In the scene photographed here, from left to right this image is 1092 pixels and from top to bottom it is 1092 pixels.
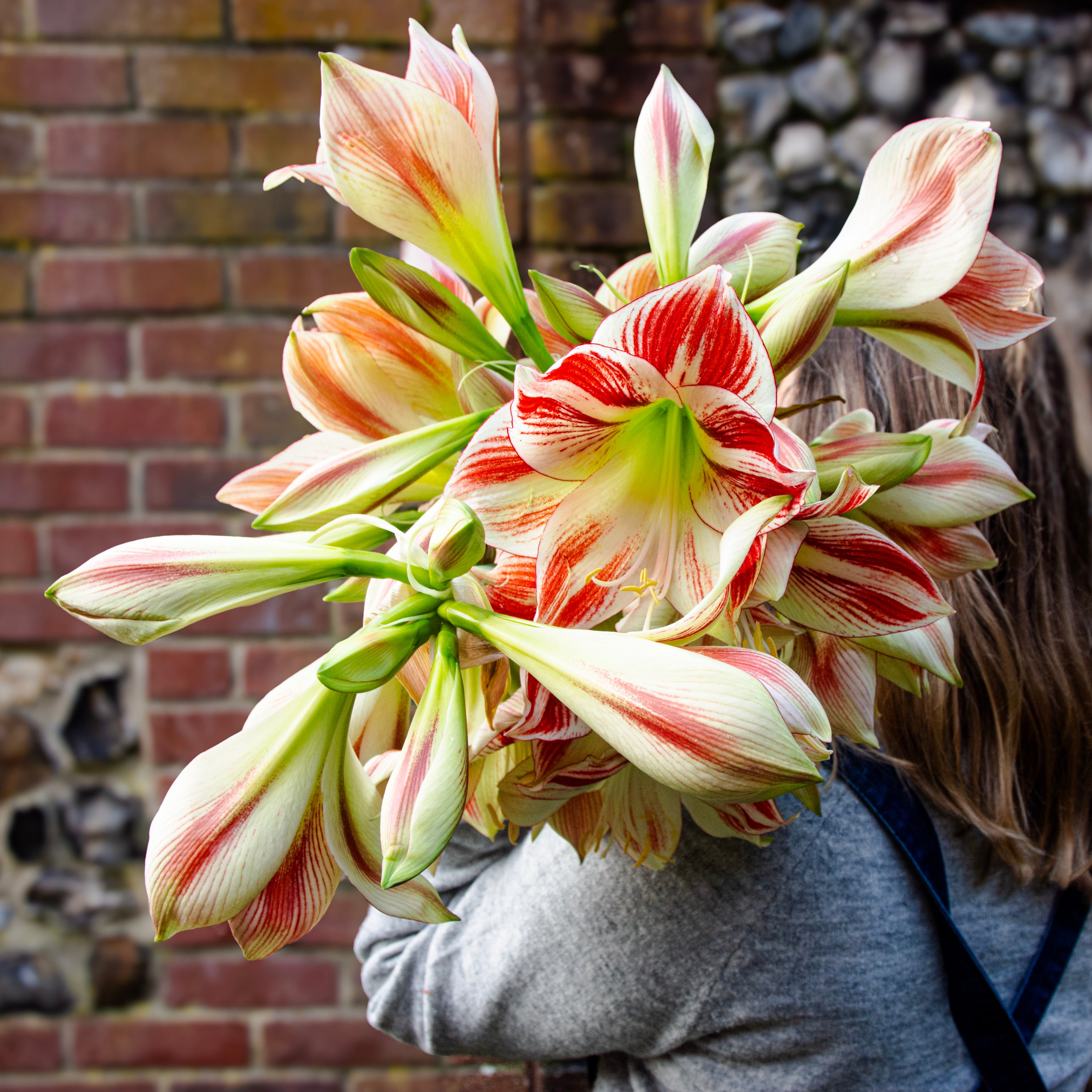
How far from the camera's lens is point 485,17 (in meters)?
1.07

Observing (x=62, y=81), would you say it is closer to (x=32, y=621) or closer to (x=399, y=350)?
(x=32, y=621)

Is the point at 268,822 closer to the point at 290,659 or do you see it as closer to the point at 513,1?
the point at 290,659

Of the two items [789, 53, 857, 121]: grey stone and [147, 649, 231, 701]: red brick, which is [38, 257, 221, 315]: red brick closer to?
[147, 649, 231, 701]: red brick

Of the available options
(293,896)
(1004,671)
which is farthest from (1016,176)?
(293,896)

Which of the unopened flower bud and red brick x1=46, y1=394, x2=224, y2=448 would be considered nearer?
the unopened flower bud

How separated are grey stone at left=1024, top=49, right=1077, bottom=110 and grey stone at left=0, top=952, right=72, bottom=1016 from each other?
1636mm

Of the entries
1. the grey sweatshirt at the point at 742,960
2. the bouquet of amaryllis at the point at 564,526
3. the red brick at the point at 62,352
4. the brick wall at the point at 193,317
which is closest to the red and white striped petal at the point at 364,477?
the bouquet of amaryllis at the point at 564,526

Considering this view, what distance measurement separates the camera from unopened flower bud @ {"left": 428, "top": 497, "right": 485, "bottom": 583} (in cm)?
27

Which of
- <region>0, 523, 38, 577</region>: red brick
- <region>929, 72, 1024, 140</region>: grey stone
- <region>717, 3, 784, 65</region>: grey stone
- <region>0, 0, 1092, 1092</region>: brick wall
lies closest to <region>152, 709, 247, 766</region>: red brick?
<region>0, 0, 1092, 1092</region>: brick wall

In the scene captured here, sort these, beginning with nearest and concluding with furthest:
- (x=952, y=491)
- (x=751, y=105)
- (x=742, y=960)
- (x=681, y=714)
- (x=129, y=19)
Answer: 1. (x=681, y=714)
2. (x=952, y=491)
3. (x=742, y=960)
4. (x=129, y=19)
5. (x=751, y=105)

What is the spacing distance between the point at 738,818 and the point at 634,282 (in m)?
0.21

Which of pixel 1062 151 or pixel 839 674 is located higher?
pixel 1062 151

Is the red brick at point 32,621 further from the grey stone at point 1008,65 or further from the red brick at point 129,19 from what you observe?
the grey stone at point 1008,65

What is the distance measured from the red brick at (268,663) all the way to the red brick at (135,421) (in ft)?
0.82
